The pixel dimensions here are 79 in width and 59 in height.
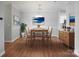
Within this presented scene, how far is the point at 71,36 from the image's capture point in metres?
6.02

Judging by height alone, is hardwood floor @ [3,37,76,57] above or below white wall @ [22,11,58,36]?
below

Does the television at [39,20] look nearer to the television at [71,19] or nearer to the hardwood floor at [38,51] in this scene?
the television at [71,19]

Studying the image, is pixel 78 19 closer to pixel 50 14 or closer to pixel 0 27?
pixel 0 27

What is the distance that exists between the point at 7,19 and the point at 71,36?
A: 11.1ft

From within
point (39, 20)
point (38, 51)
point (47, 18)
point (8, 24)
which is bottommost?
point (38, 51)

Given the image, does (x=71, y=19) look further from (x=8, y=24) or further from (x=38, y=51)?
(x=8, y=24)

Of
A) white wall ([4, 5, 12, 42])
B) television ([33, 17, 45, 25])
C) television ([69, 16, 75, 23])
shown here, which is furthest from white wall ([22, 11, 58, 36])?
television ([69, 16, 75, 23])

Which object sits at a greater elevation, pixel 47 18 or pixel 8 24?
pixel 47 18

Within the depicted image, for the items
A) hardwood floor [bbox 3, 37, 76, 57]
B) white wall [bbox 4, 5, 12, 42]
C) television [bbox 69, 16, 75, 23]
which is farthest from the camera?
white wall [bbox 4, 5, 12, 42]

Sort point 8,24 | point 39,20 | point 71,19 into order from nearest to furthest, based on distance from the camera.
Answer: point 71,19 → point 8,24 → point 39,20

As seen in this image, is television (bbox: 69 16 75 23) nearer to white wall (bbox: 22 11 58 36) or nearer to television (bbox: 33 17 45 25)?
white wall (bbox: 22 11 58 36)

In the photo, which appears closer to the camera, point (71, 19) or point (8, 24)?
point (71, 19)

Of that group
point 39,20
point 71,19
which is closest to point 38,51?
point 71,19

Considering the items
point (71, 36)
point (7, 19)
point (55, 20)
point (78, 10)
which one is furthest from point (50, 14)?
point (78, 10)
